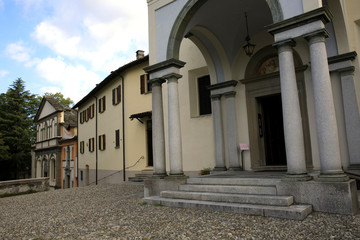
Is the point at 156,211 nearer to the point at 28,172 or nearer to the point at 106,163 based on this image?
the point at 106,163

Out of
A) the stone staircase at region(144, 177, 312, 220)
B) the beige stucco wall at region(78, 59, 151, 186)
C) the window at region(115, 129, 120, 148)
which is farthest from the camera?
the window at region(115, 129, 120, 148)

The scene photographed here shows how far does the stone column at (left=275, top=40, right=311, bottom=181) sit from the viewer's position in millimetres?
5484

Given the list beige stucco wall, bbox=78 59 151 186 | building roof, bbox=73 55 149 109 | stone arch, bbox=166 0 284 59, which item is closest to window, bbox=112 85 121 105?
beige stucco wall, bbox=78 59 151 186

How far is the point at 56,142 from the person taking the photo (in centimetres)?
3064

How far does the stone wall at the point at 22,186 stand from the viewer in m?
12.6

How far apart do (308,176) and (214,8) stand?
566 cm

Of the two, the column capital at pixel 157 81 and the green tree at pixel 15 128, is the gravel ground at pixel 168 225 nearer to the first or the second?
the column capital at pixel 157 81

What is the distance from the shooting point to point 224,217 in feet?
16.8

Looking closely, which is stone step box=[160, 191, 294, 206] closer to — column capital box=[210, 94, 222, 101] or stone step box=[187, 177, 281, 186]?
stone step box=[187, 177, 281, 186]

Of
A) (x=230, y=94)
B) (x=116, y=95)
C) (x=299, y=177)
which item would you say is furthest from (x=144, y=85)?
(x=299, y=177)

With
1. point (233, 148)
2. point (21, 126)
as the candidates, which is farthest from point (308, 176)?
point (21, 126)

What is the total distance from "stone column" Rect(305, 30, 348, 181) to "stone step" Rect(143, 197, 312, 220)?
2.65ft

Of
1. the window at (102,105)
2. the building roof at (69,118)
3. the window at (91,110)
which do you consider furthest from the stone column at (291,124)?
the building roof at (69,118)

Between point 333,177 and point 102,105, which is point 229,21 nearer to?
point 333,177
